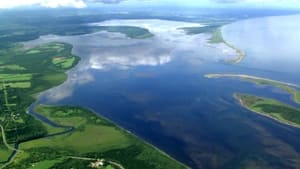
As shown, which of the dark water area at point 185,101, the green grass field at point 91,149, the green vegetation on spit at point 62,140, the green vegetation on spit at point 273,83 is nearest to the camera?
the green grass field at point 91,149

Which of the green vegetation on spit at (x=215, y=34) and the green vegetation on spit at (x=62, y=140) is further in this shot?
the green vegetation on spit at (x=215, y=34)

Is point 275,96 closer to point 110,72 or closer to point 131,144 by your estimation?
point 131,144

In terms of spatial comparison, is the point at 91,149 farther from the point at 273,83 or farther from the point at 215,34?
the point at 215,34

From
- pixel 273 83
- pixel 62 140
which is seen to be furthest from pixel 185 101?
pixel 62 140

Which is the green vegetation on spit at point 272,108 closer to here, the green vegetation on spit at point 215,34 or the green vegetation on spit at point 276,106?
the green vegetation on spit at point 276,106

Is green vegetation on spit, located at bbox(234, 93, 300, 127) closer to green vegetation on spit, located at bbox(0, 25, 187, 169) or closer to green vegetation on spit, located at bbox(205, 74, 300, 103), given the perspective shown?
green vegetation on spit, located at bbox(205, 74, 300, 103)

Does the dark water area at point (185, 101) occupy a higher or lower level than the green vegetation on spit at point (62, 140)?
higher

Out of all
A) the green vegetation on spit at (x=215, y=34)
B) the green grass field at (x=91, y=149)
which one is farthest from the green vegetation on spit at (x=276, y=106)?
the green vegetation on spit at (x=215, y=34)
